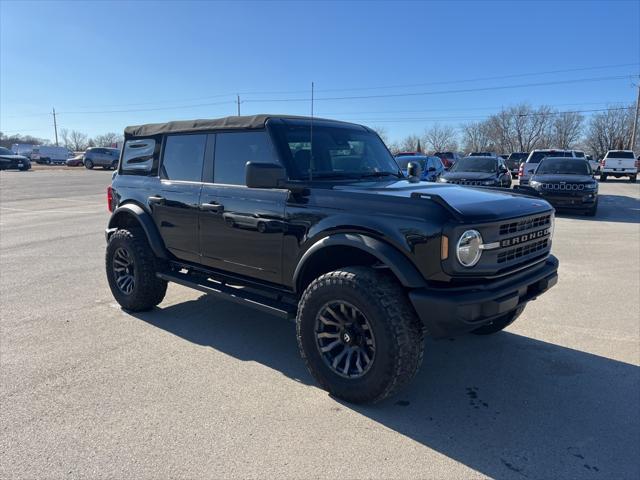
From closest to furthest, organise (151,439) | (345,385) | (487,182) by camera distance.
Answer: (151,439) < (345,385) < (487,182)

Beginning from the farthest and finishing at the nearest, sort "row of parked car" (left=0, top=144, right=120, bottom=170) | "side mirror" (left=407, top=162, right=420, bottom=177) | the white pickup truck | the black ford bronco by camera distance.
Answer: "row of parked car" (left=0, top=144, right=120, bottom=170), the white pickup truck, "side mirror" (left=407, top=162, right=420, bottom=177), the black ford bronco

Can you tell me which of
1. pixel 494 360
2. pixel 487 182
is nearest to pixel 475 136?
pixel 487 182

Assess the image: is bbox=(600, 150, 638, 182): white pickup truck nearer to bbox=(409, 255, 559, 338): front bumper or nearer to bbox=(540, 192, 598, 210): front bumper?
bbox=(540, 192, 598, 210): front bumper

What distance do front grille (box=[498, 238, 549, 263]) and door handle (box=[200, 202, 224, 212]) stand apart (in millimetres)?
2360

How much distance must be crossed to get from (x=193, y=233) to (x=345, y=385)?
2157 millimetres

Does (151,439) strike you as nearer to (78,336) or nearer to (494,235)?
(78,336)

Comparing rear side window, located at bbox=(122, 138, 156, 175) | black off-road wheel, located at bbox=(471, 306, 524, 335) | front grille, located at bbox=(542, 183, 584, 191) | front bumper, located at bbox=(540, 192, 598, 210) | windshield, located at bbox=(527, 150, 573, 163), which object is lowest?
black off-road wheel, located at bbox=(471, 306, 524, 335)

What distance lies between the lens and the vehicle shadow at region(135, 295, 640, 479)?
2693 mm

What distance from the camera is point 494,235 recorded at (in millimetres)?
3062

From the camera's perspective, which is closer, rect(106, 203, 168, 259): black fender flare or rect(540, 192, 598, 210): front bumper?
rect(106, 203, 168, 259): black fender flare

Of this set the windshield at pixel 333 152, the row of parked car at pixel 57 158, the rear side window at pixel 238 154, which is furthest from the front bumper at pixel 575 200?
the row of parked car at pixel 57 158

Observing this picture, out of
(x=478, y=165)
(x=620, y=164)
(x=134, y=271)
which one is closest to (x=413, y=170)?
(x=134, y=271)

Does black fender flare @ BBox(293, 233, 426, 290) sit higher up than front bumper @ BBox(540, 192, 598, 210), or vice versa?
black fender flare @ BBox(293, 233, 426, 290)

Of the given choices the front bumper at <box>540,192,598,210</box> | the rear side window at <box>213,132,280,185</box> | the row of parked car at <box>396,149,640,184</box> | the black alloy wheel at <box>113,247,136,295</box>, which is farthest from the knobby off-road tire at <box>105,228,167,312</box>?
the front bumper at <box>540,192,598,210</box>
